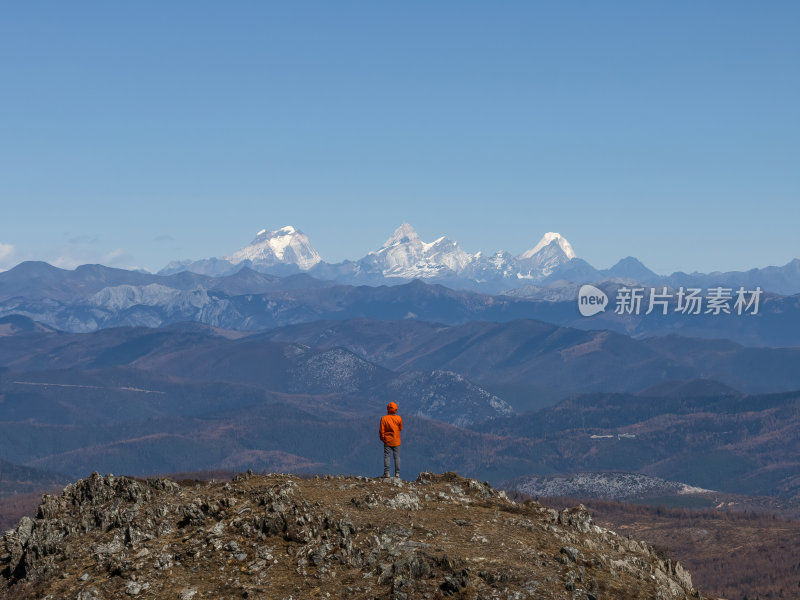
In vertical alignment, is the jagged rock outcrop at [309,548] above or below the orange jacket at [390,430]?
below

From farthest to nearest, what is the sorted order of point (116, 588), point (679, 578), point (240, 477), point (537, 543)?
point (240, 477) < point (679, 578) < point (537, 543) < point (116, 588)

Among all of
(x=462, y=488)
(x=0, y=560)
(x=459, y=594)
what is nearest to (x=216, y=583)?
(x=459, y=594)

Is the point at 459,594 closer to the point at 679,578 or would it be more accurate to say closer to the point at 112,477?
the point at 679,578

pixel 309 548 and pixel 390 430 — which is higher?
pixel 390 430

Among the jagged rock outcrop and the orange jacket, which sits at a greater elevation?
the orange jacket

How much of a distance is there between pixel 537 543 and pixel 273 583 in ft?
45.1

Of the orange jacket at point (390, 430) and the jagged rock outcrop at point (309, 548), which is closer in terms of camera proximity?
the jagged rock outcrop at point (309, 548)

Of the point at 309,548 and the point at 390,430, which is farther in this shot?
the point at 390,430

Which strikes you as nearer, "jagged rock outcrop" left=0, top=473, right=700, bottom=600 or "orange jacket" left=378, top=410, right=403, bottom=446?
"jagged rock outcrop" left=0, top=473, right=700, bottom=600

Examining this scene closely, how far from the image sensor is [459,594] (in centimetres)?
4403

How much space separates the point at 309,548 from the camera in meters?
48.7

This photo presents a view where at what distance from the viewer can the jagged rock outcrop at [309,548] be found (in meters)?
45.8

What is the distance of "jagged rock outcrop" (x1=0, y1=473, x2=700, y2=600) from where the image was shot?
4581cm

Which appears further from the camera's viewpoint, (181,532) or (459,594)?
(181,532)
